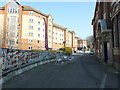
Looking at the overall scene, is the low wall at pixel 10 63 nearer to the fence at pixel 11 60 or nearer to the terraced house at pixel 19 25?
the fence at pixel 11 60

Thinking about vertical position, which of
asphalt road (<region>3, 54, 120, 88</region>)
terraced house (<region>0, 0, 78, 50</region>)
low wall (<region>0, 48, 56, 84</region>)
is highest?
terraced house (<region>0, 0, 78, 50</region>)

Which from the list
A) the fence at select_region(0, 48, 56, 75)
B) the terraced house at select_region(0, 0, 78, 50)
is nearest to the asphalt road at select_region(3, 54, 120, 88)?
the fence at select_region(0, 48, 56, 75)

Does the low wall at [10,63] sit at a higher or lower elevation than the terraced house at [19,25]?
lower

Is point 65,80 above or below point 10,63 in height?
below

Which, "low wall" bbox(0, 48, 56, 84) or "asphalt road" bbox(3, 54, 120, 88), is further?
"low wall" bbox(0, 48, 56, 84)

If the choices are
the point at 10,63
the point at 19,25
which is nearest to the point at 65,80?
the point at 10,63

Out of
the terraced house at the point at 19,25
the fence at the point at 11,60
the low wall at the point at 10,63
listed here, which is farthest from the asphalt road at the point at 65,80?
the terraced house at the point at 19,25

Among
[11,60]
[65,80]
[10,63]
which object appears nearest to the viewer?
[65,80]

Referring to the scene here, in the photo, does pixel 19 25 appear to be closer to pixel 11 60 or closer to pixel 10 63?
pixel 11 60

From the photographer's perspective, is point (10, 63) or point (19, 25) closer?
point (10, 63)

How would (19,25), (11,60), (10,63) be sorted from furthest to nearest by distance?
1. (19,25)
2. (11,60)
3. (10,63)

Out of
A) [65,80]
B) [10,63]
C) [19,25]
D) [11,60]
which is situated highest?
[19,25]

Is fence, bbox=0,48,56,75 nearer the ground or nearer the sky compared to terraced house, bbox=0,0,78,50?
nearer the ground

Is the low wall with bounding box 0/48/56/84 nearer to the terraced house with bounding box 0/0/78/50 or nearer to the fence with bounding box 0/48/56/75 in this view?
the fence with bounding box 0/48/56/75
